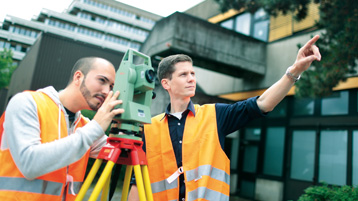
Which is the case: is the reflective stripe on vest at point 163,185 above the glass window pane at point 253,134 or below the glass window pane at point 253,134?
below

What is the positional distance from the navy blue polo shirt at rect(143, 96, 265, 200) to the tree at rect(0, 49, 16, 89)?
19084 mm

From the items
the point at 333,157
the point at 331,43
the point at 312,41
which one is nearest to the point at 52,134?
the point at 312,41

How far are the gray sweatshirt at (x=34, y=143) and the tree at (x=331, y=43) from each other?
4.49 m

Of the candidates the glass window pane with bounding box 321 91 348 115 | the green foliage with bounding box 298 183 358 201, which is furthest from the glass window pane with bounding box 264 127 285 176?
the green foliage with bounding box 298 183 358 201

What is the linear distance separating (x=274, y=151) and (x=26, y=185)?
27.0 ft

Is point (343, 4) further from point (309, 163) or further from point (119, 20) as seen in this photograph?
point (119, 20)

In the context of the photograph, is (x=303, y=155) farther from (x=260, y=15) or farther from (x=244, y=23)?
(x=244, y=23)

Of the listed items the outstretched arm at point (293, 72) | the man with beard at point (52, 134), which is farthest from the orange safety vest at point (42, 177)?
the outstretched arm at point (293, 72)

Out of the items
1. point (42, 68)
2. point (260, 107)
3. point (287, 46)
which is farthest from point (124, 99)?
point (42, 68)

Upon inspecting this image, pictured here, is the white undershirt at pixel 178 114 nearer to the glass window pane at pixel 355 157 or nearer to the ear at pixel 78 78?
the ear at pixel 78 78

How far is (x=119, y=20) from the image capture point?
5166cm

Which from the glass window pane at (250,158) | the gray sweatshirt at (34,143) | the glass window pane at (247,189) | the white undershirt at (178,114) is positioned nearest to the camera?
the gray sweatshirt at (34,143)

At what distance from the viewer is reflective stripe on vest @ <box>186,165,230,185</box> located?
5.71 feet

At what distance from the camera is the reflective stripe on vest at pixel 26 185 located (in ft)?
4.41
